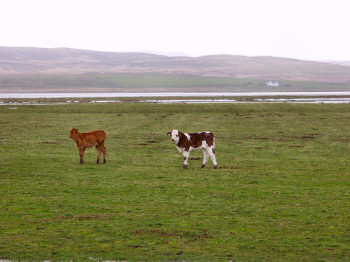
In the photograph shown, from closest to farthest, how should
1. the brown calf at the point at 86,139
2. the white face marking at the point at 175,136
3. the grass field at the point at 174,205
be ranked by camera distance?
1. the grass field at the point at 174,205
2. the white face marking at the point at 175,136
3. the brown calf at the point at 86,139

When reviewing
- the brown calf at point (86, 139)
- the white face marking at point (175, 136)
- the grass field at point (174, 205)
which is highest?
the white face marking at point (175, 136)

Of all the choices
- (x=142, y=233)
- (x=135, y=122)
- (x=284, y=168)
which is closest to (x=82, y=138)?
(x=284, y=168)

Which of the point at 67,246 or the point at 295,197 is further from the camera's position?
the point at 295,197

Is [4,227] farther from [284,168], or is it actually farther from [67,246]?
[284,168]

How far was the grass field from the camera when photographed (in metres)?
10.9

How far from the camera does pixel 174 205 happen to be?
1470 centimetres

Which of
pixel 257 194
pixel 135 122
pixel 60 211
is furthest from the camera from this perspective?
pixel 135 122

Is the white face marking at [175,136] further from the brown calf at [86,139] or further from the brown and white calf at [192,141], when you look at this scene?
the brown calf at [86,139]

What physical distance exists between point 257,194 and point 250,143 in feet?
48.8

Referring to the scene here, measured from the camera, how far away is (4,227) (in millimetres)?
12461

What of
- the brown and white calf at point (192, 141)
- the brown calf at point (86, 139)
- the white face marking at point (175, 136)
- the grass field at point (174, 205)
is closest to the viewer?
the grass field at point (174, 205)

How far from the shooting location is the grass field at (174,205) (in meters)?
10.9

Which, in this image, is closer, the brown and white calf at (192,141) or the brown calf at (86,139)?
the brown and white calf at (192,141)

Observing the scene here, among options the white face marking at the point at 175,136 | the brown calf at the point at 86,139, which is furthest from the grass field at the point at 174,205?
the white face marking at the point at 175,136
